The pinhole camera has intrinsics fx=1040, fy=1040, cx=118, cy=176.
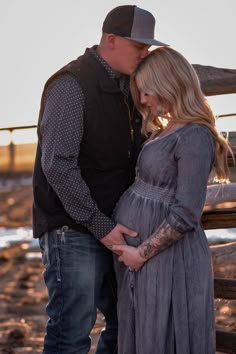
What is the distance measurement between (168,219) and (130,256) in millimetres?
226

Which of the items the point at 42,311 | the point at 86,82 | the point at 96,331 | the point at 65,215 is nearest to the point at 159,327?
the point at 65,215

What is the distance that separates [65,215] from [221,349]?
146cm

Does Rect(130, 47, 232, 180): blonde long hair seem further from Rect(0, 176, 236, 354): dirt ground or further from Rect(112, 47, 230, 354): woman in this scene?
Rect(0, 176, 236, 354): dirt ground

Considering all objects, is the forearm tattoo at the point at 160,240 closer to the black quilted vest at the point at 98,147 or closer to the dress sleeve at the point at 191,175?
the dress sleeve at the point at 191,175

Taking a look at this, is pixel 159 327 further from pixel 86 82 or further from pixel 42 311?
pixel 42 311

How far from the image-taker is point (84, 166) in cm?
406

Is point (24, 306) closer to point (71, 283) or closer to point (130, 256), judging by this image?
point (71, 283)

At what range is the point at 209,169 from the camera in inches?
153

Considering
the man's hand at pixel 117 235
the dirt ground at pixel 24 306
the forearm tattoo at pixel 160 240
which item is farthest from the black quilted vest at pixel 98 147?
the dirt ground at pixel 24 306

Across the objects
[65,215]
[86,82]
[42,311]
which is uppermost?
[86,82]

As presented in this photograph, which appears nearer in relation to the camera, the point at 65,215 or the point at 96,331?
the point at 65,215

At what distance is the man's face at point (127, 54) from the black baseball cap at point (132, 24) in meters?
0.03

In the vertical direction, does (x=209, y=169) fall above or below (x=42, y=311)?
above

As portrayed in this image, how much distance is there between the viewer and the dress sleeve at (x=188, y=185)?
3.80 meters
